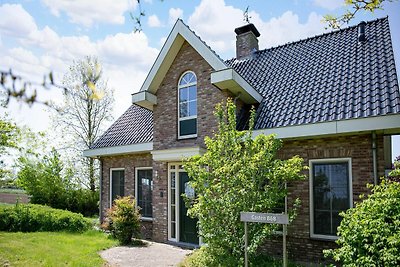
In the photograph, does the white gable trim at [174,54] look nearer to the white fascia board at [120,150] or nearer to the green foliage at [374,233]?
the white fascia board at [120,150]

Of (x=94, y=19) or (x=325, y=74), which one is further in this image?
(x=325, y=74)

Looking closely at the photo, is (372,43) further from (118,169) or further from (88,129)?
(88,129)

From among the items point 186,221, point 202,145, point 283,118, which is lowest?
point 186,221

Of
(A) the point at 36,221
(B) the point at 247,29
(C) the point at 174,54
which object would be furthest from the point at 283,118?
(A) the point at 36,221

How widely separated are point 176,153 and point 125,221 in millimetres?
2869

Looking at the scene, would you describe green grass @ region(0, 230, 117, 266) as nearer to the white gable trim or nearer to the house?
the house

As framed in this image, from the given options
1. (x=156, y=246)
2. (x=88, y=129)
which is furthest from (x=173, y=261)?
(x=88, y=129)

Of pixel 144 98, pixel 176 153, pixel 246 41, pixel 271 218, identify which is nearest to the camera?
pixel 271 218

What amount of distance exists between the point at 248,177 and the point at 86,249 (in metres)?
5.50

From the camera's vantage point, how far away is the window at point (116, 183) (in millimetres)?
14103

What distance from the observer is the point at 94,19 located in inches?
68.4

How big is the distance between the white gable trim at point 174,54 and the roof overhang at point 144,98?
201mm

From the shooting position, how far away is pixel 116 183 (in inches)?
565

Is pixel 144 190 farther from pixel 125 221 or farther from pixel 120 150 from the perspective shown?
pixel 125 221
